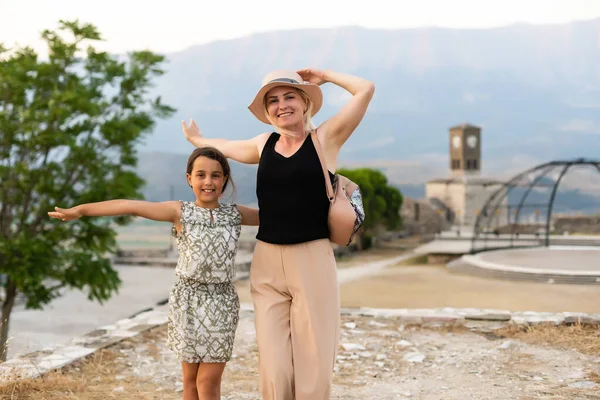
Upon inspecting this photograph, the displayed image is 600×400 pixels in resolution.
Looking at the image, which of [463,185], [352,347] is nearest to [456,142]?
[463,185]

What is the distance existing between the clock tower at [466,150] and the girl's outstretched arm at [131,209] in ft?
200

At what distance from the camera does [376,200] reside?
1275 inches

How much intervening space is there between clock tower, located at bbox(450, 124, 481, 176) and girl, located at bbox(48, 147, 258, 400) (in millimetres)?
61034

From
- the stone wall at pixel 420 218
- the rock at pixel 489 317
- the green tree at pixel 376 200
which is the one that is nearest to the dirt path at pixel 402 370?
the rock at pixel 489 317

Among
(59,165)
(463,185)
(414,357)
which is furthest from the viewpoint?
(463,185)

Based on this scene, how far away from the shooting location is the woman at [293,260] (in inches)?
135

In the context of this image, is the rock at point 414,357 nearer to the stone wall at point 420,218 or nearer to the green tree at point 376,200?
the green tree at point 376,200

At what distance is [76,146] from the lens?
1356 centimetres

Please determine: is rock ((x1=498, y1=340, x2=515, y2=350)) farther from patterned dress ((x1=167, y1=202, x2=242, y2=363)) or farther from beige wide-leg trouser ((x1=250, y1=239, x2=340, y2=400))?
patterned dress ((x1=167, y1=202, x2=242, y2=363))

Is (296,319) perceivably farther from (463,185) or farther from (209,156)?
(463,185)

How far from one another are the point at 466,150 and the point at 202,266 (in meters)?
61.5

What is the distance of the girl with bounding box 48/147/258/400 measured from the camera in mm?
3656

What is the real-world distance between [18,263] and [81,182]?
230 centimetres

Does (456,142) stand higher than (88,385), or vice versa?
(456,142)
